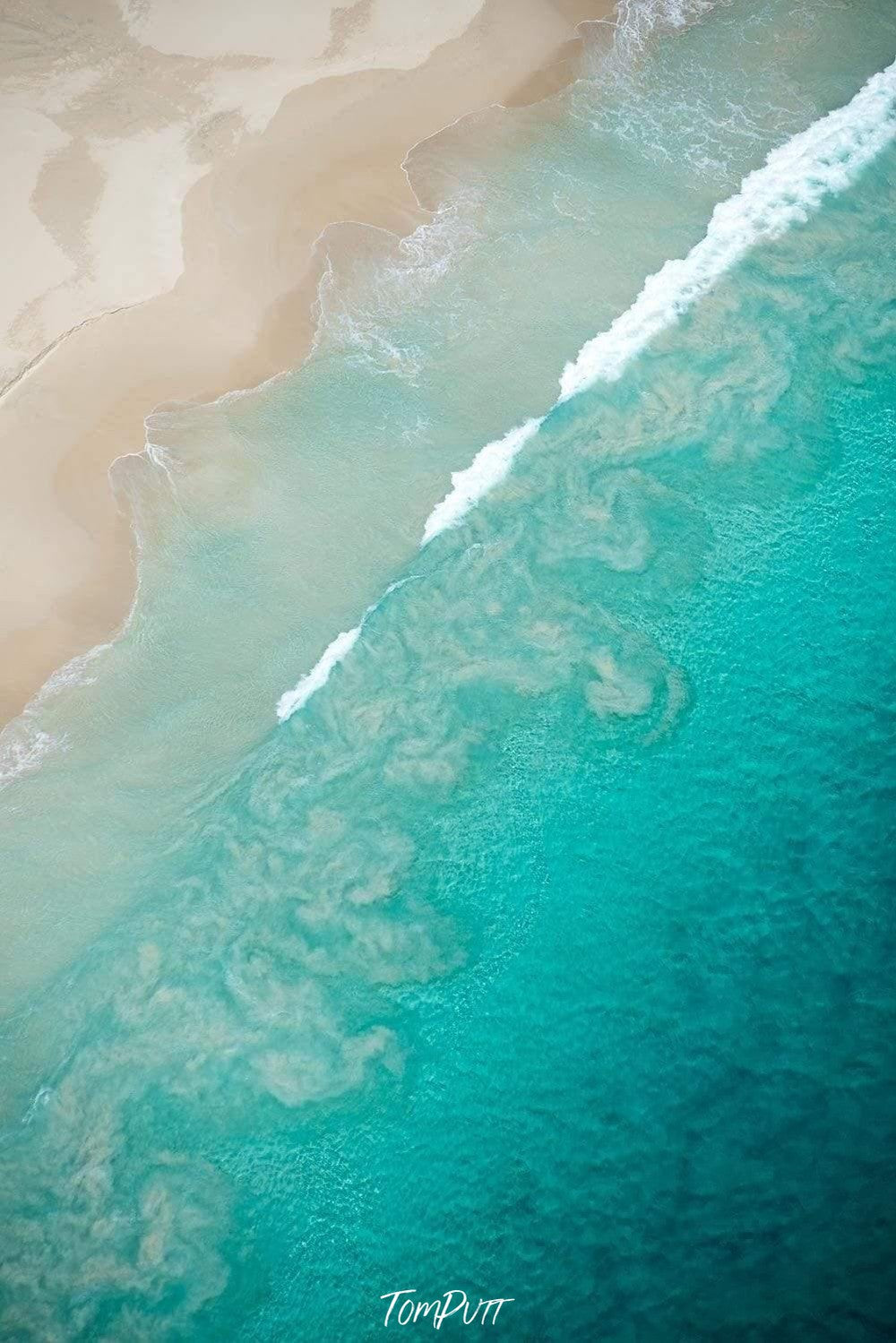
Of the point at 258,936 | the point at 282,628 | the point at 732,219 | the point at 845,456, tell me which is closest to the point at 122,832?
the point at 258,936

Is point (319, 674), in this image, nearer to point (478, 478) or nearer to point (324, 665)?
point (324, 665)

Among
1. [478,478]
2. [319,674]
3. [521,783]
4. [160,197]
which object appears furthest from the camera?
[160,197]

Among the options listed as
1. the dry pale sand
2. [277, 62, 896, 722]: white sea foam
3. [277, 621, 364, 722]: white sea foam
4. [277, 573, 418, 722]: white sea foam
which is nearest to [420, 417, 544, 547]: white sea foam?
[277, 62, 896, 722]: white sea foam

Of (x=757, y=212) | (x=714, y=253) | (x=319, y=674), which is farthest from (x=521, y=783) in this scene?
(x=757, y=212)

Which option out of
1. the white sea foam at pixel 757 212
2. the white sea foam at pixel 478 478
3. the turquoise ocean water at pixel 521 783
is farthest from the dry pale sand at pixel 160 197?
the white sea foam at pixel 757 212

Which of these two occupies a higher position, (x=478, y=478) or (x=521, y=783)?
(x=478, y=478)

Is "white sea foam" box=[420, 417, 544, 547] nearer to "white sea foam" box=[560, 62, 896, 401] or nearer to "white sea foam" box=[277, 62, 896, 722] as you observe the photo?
"white sea foam" box=[277, 62, 896, 722]

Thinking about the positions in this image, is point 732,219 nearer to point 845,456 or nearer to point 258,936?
point 845,456
